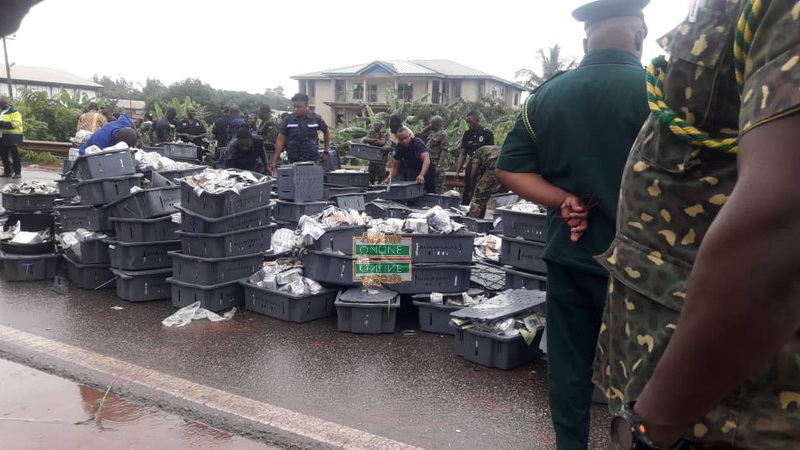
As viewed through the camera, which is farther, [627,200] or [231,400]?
[231,400]

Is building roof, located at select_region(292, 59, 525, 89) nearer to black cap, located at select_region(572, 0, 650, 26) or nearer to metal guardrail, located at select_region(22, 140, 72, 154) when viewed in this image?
metal guardrail, located at select_region(22, 140, 72, 154)

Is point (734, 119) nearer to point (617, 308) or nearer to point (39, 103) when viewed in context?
point (617, 308)

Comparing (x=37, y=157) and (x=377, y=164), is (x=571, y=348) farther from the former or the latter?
(x=37, y=157)

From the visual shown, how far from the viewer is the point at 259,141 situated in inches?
373

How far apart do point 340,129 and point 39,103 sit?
42.7 feet

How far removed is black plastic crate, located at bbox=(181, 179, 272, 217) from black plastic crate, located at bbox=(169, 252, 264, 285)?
1.52ft

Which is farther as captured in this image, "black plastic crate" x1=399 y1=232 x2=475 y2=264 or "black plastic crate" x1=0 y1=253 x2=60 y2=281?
"black plastic crate" x1=0 y1=253 x2=60 y2=281

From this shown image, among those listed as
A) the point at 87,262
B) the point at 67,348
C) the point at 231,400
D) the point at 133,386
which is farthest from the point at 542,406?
the point at 87,262

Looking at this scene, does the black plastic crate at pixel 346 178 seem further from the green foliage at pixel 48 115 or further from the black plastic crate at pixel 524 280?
the green foliage at pixel 48 115

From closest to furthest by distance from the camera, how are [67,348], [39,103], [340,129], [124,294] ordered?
[67,348] < [124,294] < [340,129] < [39,103]

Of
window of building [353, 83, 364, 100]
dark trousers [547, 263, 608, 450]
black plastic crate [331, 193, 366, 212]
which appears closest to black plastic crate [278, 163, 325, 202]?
black plastic crate [331, 193, 366, 212]

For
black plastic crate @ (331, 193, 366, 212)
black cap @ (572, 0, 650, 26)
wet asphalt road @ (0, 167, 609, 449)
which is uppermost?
black cap @ (572, 0, 650, 26)

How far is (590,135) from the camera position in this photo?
253 centimetres

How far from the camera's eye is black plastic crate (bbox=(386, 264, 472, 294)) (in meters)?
5.52
